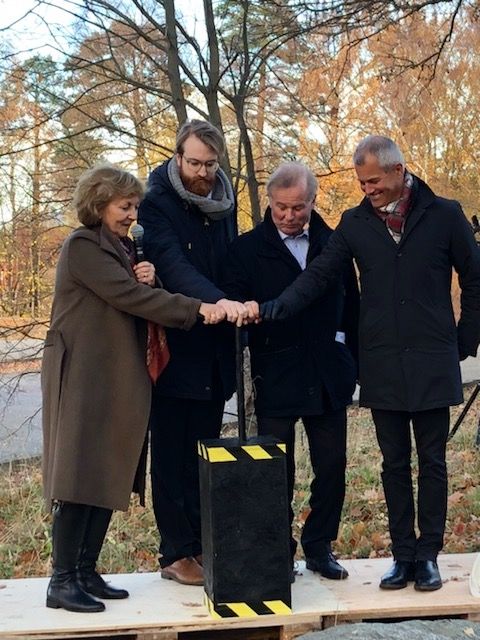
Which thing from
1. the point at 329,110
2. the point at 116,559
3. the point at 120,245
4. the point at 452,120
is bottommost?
the point at 116,559

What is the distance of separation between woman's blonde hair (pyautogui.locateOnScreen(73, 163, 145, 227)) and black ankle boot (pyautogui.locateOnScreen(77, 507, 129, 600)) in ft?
4.20

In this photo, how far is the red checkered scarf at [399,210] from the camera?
380 cm

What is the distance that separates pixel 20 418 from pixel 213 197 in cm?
793

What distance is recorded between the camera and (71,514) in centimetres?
366

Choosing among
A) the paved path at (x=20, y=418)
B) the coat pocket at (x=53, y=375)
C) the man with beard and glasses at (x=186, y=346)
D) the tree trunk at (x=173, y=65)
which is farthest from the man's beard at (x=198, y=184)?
the tree trunk at (x=173, y=65)

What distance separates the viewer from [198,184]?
4.01 metres

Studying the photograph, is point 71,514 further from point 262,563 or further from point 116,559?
point 116,559

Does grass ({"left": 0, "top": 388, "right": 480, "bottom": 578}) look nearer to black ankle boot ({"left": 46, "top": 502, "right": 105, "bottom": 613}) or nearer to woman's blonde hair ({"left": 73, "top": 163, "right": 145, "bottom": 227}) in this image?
black ankle boot ({"left": 46, "top": 502, "right": 105, "bottom": 613})

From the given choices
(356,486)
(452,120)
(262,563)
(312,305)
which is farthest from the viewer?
(452,120)

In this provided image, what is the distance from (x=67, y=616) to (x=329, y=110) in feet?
22.0

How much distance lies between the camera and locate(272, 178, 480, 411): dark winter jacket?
377 centimetres

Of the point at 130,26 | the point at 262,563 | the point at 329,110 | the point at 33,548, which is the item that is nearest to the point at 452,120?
the point at 329,110

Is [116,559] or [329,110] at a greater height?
[329,110]

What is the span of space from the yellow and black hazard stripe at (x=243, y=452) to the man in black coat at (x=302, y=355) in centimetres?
45
